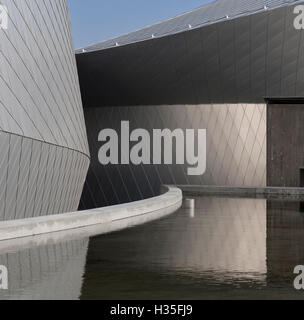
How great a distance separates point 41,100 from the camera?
774 inches

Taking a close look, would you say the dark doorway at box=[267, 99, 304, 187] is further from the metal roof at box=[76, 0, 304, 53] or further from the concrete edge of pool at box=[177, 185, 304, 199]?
the concrete edge of pool at box=[177, 185, 304, 199]

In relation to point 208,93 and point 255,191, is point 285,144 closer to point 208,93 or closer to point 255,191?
point 208,93

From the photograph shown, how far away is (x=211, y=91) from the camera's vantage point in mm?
42125

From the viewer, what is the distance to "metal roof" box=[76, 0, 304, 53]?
125ft

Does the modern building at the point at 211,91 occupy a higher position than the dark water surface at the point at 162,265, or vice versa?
the modern building at the point at 211,91

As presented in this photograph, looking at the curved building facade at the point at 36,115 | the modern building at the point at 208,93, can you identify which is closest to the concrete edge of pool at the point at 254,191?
the modern building at the point at 208,93

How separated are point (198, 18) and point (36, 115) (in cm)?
2457

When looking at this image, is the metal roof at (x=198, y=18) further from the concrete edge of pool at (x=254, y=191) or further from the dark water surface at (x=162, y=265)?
the dark water surface at (x=162, y=265)

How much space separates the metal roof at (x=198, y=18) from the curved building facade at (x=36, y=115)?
43.9 feet

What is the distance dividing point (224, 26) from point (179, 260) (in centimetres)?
2934

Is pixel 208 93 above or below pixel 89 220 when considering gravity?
above

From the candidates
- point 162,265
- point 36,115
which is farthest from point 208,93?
point 162,265

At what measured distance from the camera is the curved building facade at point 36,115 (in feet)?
52.1

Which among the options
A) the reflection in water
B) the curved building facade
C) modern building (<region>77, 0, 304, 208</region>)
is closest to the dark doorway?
modern building (<region>77, 0, 304, 208</region>)
